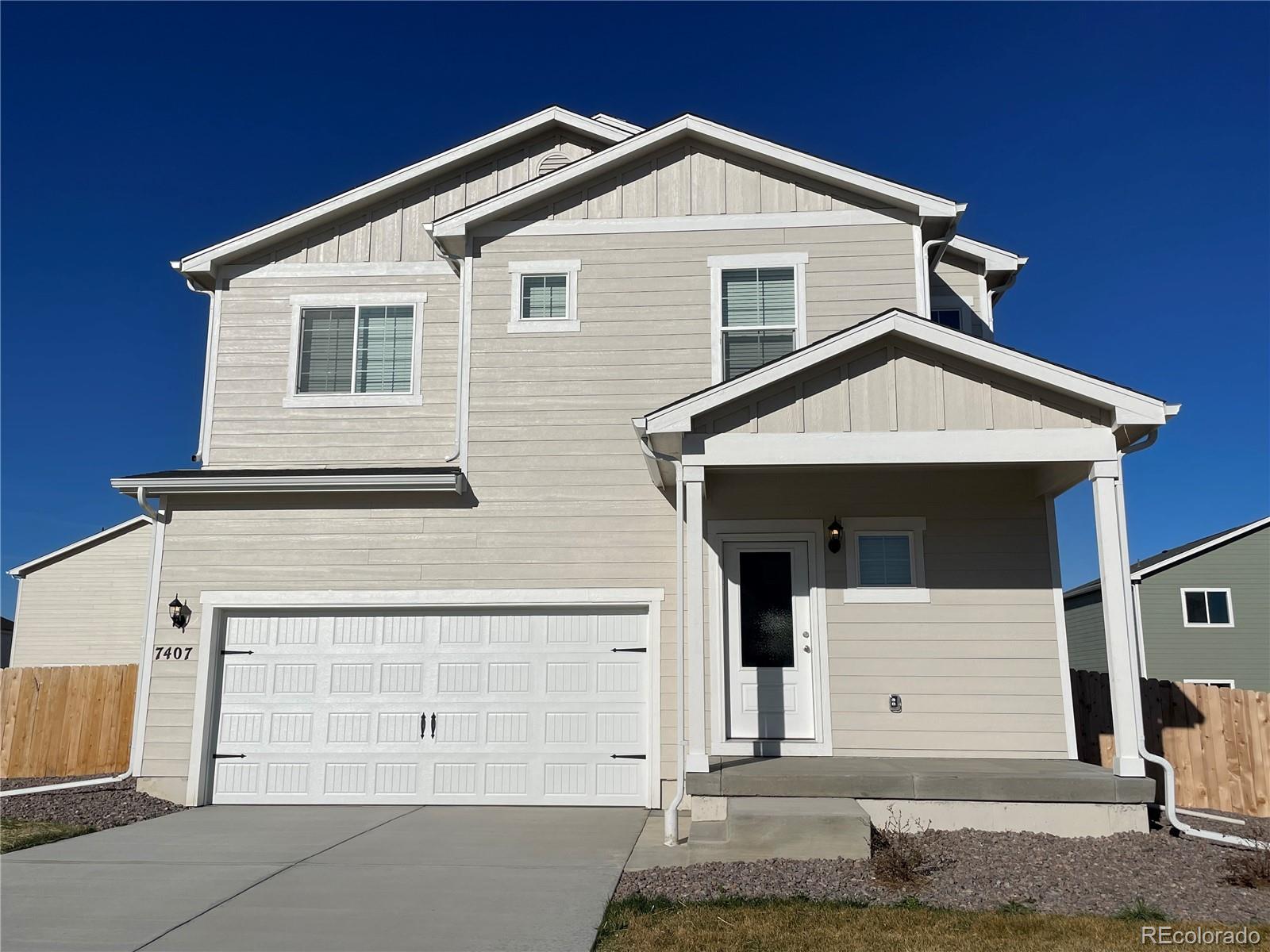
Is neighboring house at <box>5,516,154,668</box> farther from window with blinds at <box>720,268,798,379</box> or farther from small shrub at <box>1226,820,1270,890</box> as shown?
small shrub at <box>1226,820,1270,890</box>

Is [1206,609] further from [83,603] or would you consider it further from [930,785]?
[83,603]

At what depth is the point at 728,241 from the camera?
10484mm

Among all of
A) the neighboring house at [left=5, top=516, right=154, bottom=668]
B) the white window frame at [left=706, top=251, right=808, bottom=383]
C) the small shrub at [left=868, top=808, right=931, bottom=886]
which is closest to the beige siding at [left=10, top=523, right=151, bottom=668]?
the neighboring house at [left=5, top=516, right=154, bottom=668]

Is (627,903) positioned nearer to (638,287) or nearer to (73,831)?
(73,831)

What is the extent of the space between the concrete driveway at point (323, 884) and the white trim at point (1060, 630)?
4173 millimetres

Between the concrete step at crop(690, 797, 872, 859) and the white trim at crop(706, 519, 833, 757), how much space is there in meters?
1.72

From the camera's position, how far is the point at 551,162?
11.8 m

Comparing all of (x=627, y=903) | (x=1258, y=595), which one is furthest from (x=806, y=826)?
(x=1258, y=595)

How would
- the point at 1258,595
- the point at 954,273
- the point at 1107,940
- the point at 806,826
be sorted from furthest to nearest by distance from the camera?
the point at 1258,595, the point at 954,273, the point at 806,826, the point at 1107,940

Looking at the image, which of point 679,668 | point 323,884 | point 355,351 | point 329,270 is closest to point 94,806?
point 323,884

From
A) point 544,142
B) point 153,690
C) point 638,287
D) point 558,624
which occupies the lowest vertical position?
point 153,690

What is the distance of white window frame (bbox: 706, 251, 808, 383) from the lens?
1019 cm

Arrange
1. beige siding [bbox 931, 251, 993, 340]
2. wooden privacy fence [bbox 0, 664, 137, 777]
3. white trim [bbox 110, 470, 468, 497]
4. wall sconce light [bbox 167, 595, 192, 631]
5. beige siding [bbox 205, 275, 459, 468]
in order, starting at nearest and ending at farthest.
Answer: white trim [bbox 110, 470, 468, 497] → wall sconce light [bbox 167, 595, 192, 631] → beige siding [bbox 205, 275, 459, 468] → beige siding [bbox 931, 251, 993, 340] → wooden privacy fence [bbox 0, 664, 137, 777]

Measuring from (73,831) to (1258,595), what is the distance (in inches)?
1015
